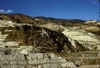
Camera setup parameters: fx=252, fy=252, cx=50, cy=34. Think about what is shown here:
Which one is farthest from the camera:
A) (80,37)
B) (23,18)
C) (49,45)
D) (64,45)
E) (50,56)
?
(23,18)

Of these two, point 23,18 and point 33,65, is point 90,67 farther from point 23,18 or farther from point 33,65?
point 23,18

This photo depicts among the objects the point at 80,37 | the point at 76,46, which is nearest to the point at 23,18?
the point at 80,37

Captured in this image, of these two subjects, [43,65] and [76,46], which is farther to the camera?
[76,46]

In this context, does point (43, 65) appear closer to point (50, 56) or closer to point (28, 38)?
point (50, 56)

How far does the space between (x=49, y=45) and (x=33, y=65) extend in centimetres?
1291

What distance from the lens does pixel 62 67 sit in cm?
1711

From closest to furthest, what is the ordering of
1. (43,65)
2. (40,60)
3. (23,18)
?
1. (43,65)
2. (40,60)
3. (23,18)

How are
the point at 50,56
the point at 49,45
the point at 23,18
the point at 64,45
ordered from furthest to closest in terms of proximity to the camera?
the point at 23,18 → the point at 64,45 → the point at 49,45 → the point at 50,56

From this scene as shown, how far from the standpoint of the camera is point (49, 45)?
30.1m

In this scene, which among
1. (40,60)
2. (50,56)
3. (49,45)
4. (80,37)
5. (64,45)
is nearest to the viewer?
(40,60)

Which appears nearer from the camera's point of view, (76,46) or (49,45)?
(49,45)

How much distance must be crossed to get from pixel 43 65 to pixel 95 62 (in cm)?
438

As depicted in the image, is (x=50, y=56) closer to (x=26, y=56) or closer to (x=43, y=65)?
(x=26, y=56)

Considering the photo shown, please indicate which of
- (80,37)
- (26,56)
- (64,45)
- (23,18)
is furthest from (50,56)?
(23,18)
